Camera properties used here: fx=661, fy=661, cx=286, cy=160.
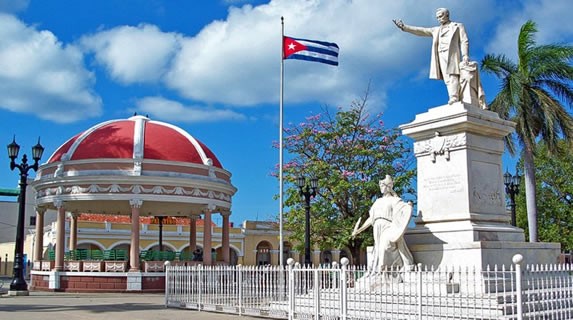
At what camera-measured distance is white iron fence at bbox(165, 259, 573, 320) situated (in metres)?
10.5

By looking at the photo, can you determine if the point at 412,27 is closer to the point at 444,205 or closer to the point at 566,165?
the point at 444,205

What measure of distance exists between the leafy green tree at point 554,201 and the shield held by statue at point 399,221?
24.0 metres

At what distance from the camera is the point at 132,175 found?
28453mm

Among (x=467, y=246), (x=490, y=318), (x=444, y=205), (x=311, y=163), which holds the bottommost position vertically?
(x=490, y=318)

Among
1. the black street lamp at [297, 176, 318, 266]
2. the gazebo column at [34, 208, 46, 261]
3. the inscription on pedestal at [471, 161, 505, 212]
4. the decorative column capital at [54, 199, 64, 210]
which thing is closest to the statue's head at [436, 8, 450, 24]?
the inscription on pedestal at [471, 161, 505, 212]

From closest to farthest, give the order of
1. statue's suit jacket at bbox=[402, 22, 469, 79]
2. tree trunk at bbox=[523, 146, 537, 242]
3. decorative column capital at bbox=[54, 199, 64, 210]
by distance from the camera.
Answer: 1. statue's suit jacket at bbox=[402, 22, 469, 79]
2. tree trunk at bbox=[523, 146, 537, 242]
3. decorative column capital at bbox=[54, 199, 64, 210]

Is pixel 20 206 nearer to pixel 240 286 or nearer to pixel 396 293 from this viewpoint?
pixel 240 286

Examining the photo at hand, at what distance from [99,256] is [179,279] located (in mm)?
12422

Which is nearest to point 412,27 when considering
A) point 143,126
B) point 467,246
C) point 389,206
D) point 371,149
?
point 389,206

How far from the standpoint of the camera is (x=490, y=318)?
10.2 metres

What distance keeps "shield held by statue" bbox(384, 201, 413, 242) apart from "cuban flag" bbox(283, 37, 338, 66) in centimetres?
1202

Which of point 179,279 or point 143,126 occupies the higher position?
point 143,126

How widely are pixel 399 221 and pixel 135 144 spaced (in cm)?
1923

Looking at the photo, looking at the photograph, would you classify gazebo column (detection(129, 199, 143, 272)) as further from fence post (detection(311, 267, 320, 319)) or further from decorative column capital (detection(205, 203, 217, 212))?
fence post (detection(311, 267, 320, 319))
